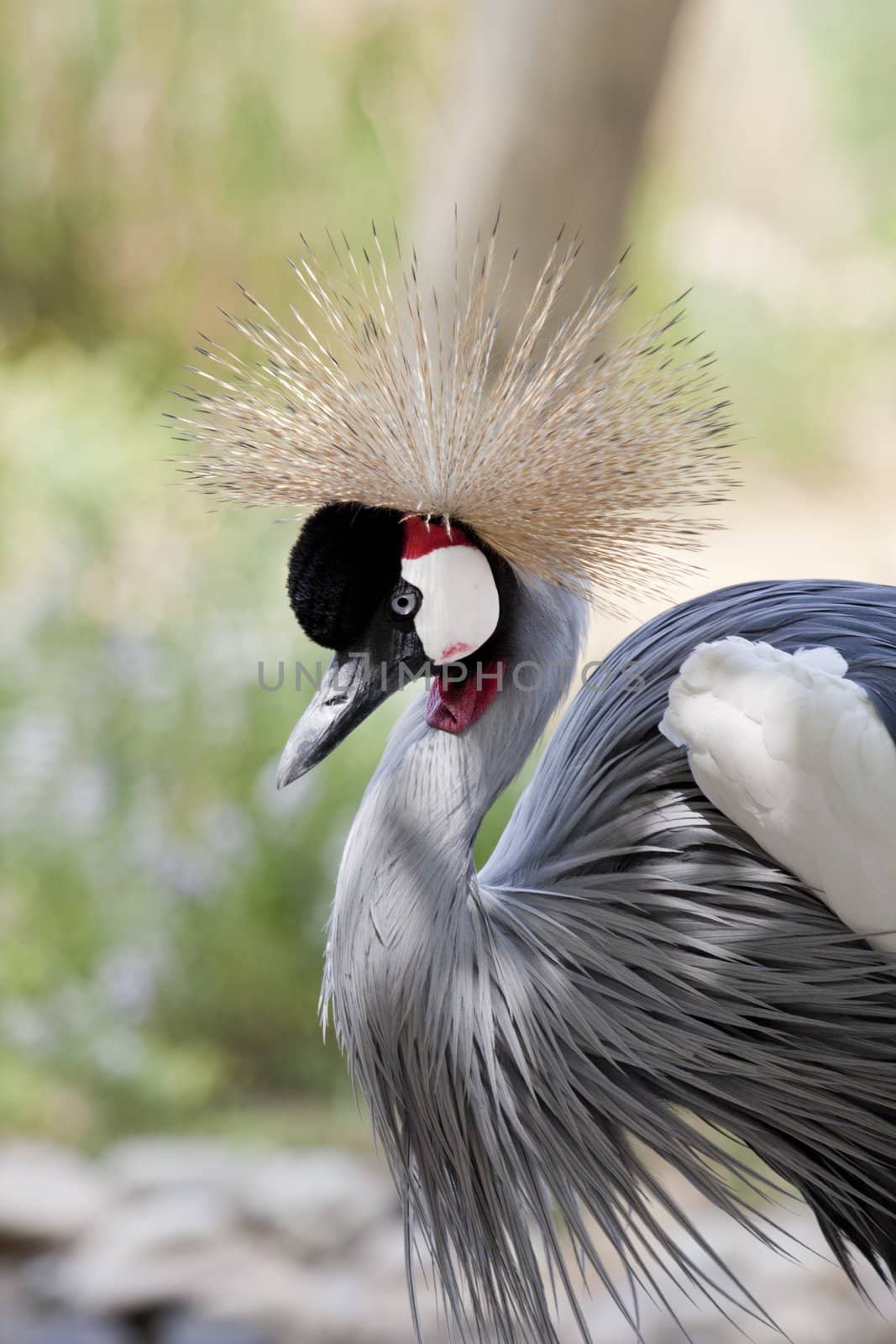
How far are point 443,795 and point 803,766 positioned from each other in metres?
0.24

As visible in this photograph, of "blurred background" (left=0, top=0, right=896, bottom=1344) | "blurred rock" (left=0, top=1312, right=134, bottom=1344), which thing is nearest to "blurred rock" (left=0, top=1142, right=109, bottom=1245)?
"blurred background" (left=0, top=0, right=896, bottom=1344)

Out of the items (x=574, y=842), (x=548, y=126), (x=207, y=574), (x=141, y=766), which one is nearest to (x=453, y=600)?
(x=574, y=842)

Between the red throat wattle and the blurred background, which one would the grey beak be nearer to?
the red throat wattle

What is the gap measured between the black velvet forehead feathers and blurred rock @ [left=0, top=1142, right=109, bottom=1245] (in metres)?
1.24

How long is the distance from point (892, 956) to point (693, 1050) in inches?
5.4

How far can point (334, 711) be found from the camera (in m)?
0.89

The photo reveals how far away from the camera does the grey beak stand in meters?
0.89

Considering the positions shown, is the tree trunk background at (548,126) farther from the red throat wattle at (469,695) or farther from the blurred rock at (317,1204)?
the blurred rock at (317,1204)

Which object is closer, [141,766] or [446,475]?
[446,475]

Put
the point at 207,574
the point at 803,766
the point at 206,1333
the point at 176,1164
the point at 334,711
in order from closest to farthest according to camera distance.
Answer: the point at 803,766 < the point at 334,711 < the point at 206,1333 < the point at 176,1164 < the point at 207,574

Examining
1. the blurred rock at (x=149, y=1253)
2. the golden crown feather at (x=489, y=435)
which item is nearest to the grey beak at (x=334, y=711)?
the golden crown feather at (x=489, y=435)

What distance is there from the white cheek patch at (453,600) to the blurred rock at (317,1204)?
1.16 m

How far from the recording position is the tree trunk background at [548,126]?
174 cm

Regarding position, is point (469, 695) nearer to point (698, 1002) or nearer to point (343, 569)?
point (343, 569)
